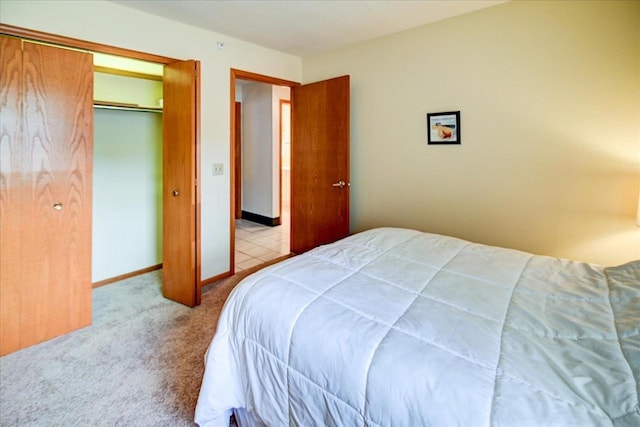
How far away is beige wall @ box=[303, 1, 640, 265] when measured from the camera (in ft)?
6.99

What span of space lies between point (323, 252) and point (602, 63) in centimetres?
224

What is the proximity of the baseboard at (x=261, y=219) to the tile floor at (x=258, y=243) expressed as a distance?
0.08 meters

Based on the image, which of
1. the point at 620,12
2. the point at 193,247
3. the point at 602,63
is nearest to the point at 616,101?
the point at 602,63

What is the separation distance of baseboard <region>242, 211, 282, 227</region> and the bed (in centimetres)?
416

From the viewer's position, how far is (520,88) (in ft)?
8.01

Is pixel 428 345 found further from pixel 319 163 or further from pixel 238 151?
pixel 238 151

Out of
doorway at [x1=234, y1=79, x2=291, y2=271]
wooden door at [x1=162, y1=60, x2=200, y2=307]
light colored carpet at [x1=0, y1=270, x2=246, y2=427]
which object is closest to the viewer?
light colored carpet at [x1=0, y1=270, x2=246, y2=427]

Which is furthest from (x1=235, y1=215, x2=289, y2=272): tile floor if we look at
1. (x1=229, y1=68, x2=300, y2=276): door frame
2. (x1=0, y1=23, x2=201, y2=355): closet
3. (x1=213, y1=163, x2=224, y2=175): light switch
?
(x1=0, y1=23, x2=201, y2=355): closet

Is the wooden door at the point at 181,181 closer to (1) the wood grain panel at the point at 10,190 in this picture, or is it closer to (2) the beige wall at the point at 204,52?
(2) the beige wall at the point at 204,52

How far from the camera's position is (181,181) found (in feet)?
8.82

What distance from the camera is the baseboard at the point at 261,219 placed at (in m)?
5.79

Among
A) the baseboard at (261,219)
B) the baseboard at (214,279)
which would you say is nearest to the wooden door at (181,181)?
the baseboard at (214,279)

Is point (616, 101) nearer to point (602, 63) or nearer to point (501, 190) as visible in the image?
point (602, 63)

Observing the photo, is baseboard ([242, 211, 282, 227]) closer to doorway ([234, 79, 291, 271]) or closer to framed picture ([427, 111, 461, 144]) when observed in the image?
doorway ([234, 79, 291, 271])
